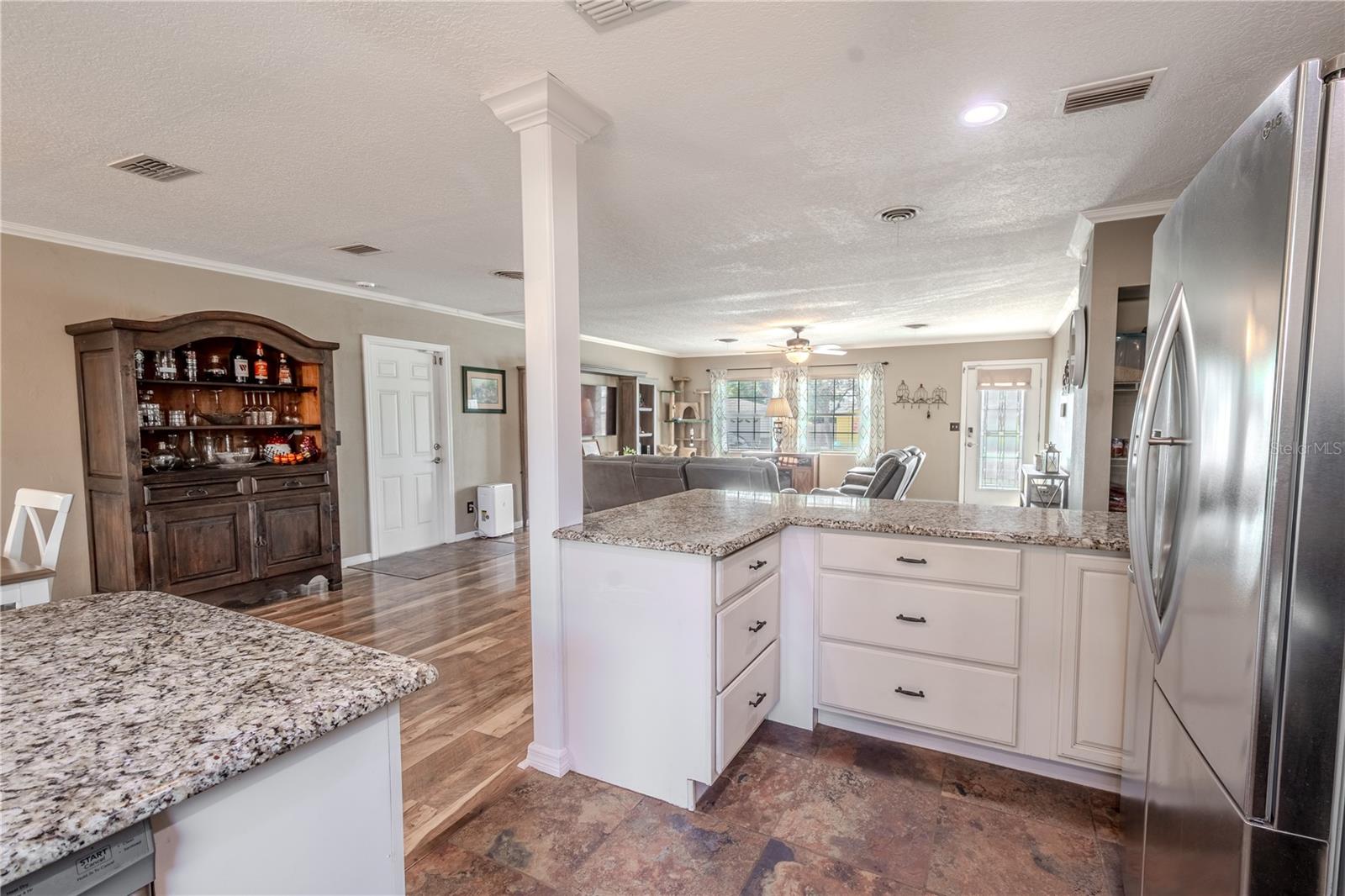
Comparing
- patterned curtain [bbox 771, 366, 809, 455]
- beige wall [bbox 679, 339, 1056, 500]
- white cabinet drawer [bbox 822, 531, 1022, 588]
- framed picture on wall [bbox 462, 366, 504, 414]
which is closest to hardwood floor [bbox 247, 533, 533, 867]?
white cabinet drawer [bbox 822, 531, 1022, 588]

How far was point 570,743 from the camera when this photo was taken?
84.7 inches

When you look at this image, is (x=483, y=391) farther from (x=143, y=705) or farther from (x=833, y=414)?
(x=143, y=705)

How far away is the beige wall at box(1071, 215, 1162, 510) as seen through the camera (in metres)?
3.18

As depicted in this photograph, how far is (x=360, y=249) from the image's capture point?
382 cm

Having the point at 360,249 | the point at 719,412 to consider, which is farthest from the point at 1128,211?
the point at 719,412

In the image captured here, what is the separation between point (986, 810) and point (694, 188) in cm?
270

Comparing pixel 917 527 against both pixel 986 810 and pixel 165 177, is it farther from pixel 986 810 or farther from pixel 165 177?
pixel 165 177

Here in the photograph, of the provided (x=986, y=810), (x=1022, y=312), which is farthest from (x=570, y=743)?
(x=1022, y=312)

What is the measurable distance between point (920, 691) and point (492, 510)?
191 inches

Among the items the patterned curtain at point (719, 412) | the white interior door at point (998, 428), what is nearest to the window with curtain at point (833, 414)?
the patterned curtain at point (719, 412)

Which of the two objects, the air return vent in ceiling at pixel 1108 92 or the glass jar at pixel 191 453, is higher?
the air return vent in ceiling at pixel 1108 92

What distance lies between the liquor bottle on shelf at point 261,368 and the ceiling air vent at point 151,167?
70.1 inches

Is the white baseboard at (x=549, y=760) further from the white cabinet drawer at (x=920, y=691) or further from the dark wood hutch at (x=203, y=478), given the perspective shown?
the dark wood hutch at (x=203, y=478)

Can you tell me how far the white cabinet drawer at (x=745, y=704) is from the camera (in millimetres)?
1910
